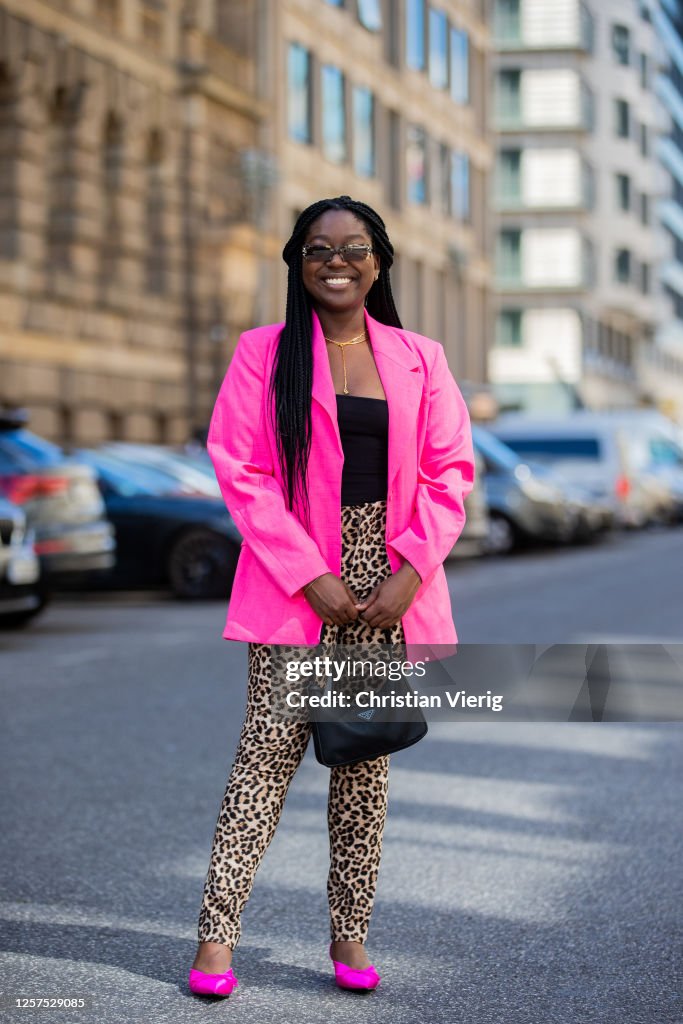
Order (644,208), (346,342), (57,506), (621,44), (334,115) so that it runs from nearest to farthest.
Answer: (346,342), (57,506), (334,115), (621,44), (644,208)

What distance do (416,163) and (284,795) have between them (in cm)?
4373

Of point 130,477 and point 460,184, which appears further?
point 460,184

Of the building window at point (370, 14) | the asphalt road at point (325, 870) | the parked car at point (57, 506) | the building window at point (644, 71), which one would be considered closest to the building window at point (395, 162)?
the building window at point (370, 14)

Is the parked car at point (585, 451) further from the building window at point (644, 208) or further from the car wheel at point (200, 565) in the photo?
the building window at point (644, 208)

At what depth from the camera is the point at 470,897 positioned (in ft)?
17.8

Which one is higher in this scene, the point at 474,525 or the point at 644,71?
the point at 644,71

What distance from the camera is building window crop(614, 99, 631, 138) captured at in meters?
73.5


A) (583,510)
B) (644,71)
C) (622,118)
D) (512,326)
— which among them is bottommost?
(583,510)

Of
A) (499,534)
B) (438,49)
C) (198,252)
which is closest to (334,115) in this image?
(438,49)

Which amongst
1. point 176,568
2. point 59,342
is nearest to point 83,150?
point 59,342

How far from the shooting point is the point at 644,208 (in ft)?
256

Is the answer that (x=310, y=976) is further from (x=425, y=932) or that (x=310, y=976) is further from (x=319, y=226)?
(x=319, y=226)

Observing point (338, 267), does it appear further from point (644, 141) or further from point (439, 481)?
point (644, 141)

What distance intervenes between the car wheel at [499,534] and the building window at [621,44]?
50.8 m
